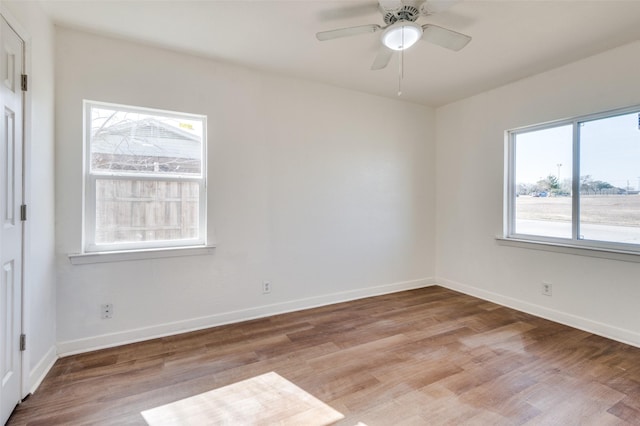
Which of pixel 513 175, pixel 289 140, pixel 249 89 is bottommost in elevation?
pixel 513 175

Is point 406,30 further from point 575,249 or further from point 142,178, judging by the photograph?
point 575,249

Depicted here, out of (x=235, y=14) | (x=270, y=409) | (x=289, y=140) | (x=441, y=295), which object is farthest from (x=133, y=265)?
(x=441, y=295)

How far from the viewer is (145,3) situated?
81.4 inches

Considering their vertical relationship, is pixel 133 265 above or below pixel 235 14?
below

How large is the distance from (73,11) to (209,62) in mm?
1001

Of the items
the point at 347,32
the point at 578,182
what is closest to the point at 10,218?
the point at 347,32

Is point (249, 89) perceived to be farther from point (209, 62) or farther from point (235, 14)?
point (235, 14)

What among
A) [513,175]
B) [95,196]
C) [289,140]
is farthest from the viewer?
[513,175]

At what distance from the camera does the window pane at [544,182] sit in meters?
3.08

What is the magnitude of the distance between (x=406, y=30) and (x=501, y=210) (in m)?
2.56

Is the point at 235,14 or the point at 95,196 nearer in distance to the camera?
the point at 235,14

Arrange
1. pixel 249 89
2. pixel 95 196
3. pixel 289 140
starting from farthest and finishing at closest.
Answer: pixel 289 140
pixel 249 89
pixel 95 196

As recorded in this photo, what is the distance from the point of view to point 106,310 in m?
2.48

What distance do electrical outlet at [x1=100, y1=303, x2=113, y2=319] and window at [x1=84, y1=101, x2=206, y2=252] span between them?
460 millimetres
